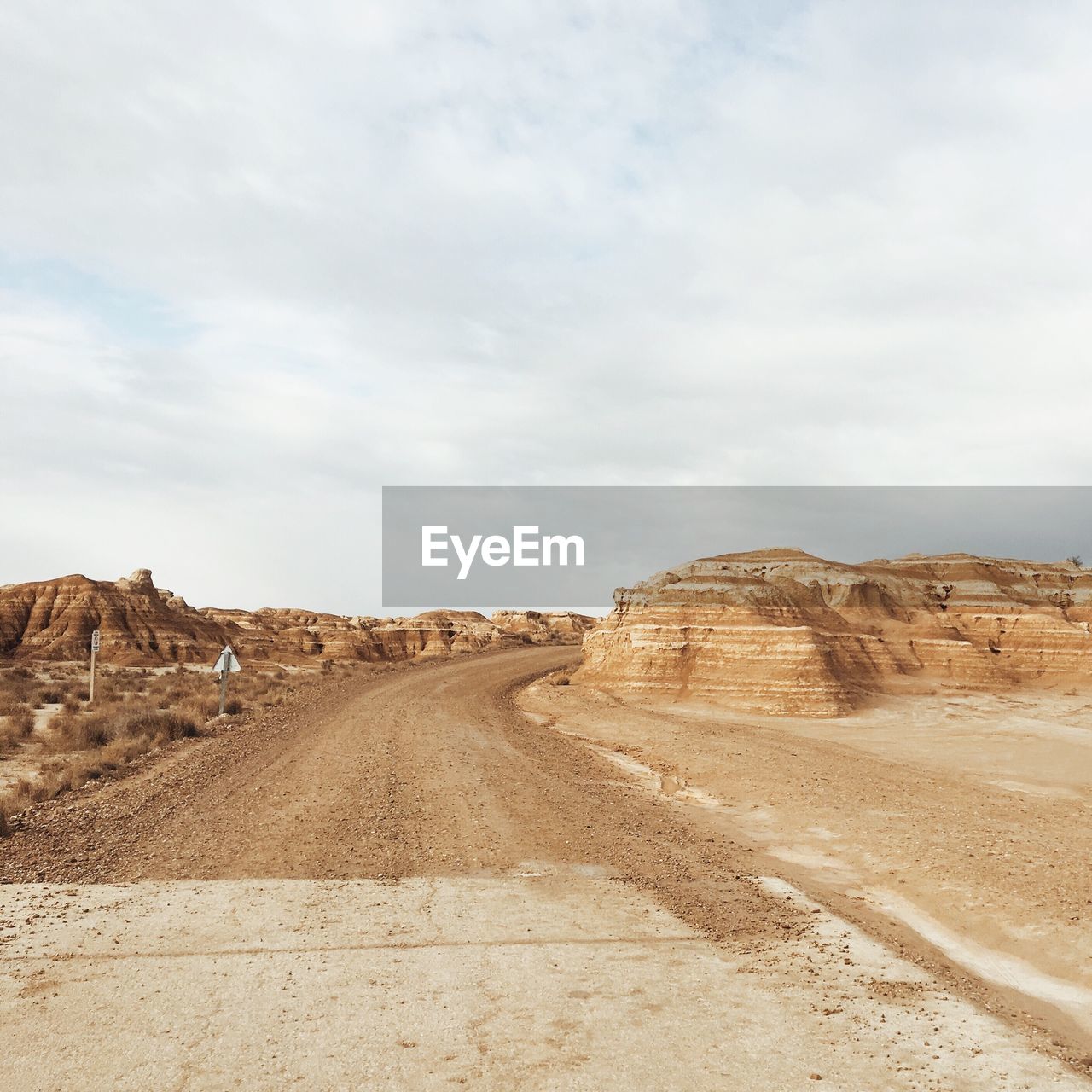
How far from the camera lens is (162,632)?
2395 inches

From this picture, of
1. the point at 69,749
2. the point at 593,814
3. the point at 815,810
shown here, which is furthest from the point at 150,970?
the point at 69,749

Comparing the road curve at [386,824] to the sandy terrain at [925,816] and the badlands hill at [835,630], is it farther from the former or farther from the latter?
the badlands hill at [835,630]

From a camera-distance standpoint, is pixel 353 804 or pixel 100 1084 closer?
pixel 100 1084

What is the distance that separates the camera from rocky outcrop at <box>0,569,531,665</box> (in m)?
58.3

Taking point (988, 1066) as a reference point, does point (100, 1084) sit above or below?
above

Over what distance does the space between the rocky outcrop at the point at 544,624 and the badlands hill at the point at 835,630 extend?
56420mm

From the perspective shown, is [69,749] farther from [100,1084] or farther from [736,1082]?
[736,1082]

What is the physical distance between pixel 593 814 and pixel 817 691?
65.2 ft

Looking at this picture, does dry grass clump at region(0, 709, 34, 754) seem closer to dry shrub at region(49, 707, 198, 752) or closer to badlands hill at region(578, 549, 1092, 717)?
dry shrub at region(49, 707, 198, 752)

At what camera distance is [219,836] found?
10.6 m

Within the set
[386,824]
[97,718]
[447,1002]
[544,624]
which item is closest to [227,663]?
[97,718]

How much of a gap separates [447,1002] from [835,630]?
3620cm

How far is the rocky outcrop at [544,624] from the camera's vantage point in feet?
338

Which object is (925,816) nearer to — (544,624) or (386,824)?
(386,824)
